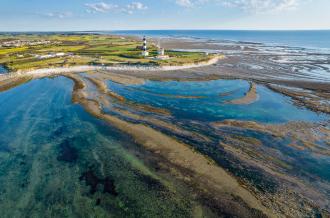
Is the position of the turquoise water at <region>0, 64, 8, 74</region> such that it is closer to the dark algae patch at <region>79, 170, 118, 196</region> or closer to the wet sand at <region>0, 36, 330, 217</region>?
the wet sand at <region>0, 36, 330, 217</region>

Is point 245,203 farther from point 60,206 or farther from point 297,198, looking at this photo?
point 60,206

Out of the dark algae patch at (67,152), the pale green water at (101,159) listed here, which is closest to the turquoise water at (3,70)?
the pale green water at (101,159)

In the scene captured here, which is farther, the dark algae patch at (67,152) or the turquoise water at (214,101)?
the turquoise water at (214,101)

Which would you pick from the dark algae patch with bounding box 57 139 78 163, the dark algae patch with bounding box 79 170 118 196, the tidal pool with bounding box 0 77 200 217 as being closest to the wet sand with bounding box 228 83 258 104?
the tidal pool with bounding box 0 77 200 217

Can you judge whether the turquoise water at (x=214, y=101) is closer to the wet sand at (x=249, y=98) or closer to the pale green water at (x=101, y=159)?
the pale green water at (x=101, y=159)

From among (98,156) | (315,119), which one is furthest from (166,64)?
(98,156)

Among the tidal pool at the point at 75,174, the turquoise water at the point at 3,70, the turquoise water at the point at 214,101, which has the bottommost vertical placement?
the tidal pool at the point at 75,174
